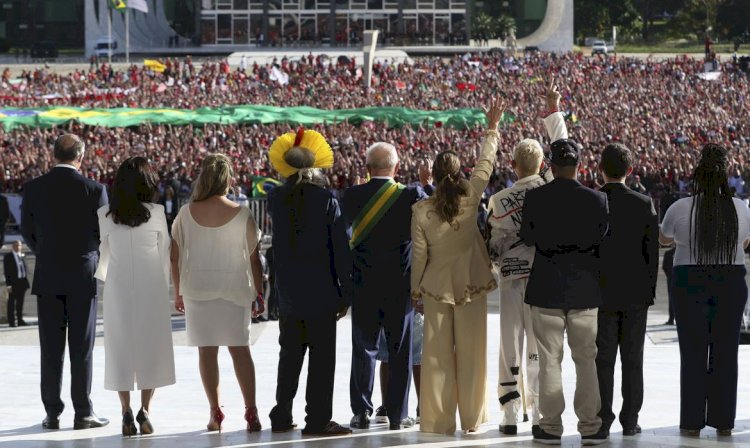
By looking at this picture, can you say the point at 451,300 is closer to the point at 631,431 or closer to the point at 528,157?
the point at 528,157

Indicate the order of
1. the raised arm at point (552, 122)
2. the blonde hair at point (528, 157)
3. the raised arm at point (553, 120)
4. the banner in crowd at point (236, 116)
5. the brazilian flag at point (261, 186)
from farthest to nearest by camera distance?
the banner in crowd at point (236, 116), the brazilian flag at point (261, 186), the raised arm at point (553, 120), the raised arm at point (552, 122), the blonde hair at point (528, 157)

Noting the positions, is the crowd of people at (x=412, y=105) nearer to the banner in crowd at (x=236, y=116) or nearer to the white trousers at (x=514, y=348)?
the banner in crowd at (x=236, y=116)

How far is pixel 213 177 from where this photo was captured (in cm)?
775

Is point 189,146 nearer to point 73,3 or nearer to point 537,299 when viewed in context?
point 537,299

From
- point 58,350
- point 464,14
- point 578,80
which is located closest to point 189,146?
point 578,80

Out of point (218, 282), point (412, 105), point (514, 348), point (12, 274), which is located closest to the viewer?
point (218, 282)

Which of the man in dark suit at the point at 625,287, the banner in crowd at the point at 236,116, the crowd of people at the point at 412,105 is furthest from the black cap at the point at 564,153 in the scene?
the banner in crowd at the point at 236,116

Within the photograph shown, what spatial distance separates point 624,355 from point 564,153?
1181mm

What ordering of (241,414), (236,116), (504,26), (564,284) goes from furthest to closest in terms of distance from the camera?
(504,26), (236,116), (241,414), (564,284)

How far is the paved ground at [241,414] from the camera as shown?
7531mm

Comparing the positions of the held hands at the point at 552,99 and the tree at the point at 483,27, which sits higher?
the tree at the point at 483,27

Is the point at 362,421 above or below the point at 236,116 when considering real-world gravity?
below

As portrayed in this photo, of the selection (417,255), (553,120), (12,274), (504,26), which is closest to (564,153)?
(553,120)

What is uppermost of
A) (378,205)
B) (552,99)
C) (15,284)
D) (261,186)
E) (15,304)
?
(552,99)
